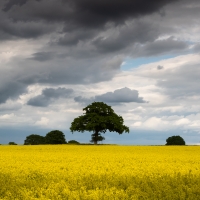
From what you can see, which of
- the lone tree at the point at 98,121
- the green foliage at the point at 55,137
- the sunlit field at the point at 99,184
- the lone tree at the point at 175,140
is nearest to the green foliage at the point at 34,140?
the green foliage at the point at 55,137

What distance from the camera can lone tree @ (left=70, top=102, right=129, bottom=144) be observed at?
227 ft

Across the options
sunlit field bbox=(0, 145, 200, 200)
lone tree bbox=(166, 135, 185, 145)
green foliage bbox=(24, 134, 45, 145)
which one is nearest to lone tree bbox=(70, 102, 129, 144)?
lone tree bbox=(166, 135, 185, 145)

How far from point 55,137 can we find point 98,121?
24093 millimetres

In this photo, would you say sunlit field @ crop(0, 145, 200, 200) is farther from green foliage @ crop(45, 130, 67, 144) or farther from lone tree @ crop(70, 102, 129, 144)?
green foliage @ crop(45, 130, 67, 144)

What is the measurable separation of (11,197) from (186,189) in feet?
19.7

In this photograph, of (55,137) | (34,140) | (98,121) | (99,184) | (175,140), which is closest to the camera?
(99,184)

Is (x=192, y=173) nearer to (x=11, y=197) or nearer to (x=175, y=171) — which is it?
(x=175, y=171)

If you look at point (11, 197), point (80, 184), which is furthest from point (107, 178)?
point (11, 197)

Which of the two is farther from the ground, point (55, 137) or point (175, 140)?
point (55, 137)

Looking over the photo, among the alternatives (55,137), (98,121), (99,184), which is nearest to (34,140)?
(55,137)

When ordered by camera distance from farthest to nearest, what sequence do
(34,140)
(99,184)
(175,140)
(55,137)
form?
(34,140), (55,137), (175,140), (99,184)

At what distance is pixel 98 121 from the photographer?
68.9 metres

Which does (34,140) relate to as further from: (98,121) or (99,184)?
(99,184)

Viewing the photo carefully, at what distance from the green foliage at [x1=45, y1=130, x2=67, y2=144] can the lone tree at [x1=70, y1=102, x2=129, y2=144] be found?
19.2 metres
